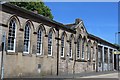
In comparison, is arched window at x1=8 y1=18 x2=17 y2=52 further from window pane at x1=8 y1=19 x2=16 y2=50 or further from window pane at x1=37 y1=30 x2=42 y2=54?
window pane at x1=37 y1=30 x2=42 y2=54

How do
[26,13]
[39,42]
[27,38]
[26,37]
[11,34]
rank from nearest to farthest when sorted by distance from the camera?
[11,34], [26,13], [26,37], [27,38], [39,42]

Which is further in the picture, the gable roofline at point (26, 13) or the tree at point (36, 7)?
the tree at point (36, 7)

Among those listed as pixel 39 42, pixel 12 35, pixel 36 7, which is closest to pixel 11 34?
pixel 12 35

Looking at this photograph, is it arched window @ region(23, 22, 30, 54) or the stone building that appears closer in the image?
the stone building

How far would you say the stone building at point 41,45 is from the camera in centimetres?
2375

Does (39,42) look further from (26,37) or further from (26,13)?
(26,13)

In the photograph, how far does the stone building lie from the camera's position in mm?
23750

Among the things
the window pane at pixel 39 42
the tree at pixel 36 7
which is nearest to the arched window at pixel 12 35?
the window pane at pixel 39 42

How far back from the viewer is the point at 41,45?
29.1 metres

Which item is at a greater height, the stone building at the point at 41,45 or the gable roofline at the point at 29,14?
the gable roofline at the point at 29,14

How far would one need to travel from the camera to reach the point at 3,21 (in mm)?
22703

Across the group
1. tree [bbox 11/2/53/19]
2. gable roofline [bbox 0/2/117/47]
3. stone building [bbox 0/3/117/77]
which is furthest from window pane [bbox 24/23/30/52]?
tree [bbox 11/2/53/19]

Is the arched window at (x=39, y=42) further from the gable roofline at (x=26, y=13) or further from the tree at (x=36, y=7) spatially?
the tree at (x=36, y=7)

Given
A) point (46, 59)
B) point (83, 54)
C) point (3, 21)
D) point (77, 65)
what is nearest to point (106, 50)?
point (83, 54)
